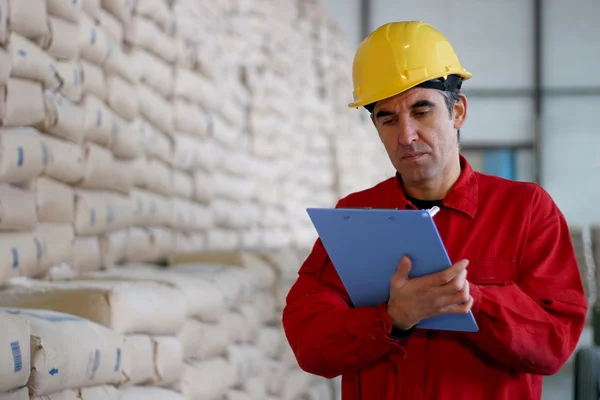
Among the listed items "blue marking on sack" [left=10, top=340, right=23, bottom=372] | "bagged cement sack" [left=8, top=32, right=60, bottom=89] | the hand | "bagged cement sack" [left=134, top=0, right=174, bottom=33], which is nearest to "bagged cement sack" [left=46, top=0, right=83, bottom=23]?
"bagged cement sack" [left=8, top=32, right=60, bottom=89]

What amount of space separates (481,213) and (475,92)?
9395 mm

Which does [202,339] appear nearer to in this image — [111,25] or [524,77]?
[111,25]

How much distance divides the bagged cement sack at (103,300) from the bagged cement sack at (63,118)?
0.47 m

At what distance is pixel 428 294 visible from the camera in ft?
4.55

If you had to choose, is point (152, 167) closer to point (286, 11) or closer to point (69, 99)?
point (69, 99)

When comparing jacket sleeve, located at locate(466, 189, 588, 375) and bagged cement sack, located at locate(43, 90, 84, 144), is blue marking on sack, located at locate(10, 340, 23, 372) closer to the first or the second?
jacket sleeve, located at locate(466, 189, 588, 375)

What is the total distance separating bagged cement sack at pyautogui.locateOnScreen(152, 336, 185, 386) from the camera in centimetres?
252

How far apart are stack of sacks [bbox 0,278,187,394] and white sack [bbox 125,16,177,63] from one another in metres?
1.10

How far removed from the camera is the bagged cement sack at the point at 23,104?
2.30 meters

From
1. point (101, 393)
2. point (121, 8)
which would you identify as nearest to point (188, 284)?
point (101, 393)

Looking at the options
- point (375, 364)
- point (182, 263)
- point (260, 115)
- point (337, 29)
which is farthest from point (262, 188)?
point (375, 364)

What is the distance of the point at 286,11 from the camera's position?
18.0 ft

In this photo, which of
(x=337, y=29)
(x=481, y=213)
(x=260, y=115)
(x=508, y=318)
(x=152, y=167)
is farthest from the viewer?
(x=337, y=29)

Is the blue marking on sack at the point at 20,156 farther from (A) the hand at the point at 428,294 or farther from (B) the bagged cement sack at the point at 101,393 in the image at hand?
(A) the hand at the point at 428,294
